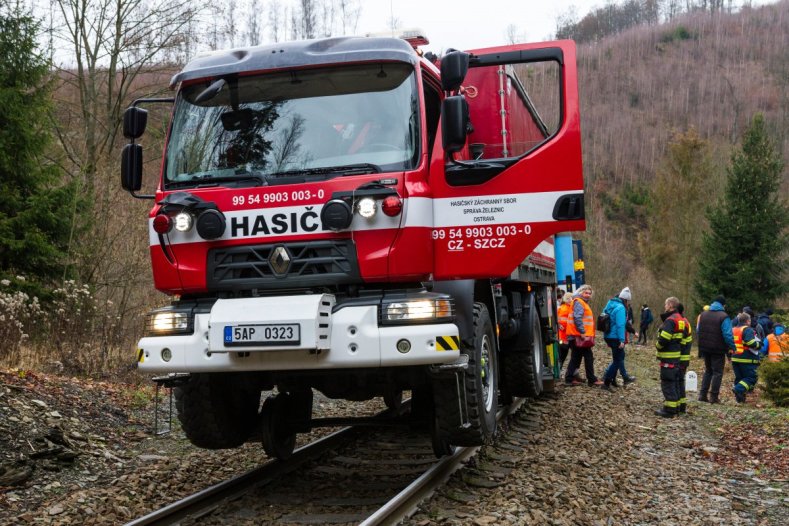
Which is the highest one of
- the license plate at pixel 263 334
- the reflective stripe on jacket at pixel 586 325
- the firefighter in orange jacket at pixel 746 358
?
the license plate at pixel 263 334

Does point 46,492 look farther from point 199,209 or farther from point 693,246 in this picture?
point 693,246

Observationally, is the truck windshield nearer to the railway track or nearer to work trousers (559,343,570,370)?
the railway track

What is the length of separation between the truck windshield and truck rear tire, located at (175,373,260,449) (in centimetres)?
153

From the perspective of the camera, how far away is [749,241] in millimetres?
33750

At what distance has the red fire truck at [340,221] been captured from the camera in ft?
17.4

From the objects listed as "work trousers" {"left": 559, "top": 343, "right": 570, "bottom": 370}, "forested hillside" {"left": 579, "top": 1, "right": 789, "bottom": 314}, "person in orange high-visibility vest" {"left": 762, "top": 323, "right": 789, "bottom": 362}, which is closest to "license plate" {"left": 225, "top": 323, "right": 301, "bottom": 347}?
"work trousers" {"left": 559, "top": 343, "right": 570, "bottom": 370}

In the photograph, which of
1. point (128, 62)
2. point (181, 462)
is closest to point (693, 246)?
point (128, 62)

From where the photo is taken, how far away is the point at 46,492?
6227 mm

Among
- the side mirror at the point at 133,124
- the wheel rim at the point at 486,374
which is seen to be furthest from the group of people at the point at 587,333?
the side mirror at the point at 133,124

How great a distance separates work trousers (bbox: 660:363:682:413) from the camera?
11102mm

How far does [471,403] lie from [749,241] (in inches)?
1239

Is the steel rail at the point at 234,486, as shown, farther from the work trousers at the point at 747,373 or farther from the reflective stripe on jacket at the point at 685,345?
the work trousers at the point at 747,373

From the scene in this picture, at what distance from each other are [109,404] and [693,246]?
1301 inches

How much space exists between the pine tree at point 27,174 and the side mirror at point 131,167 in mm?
6827
